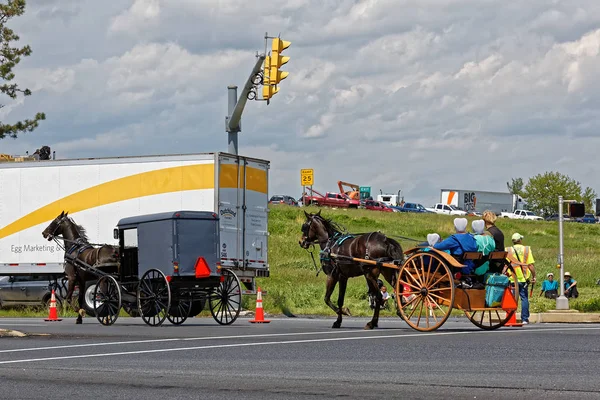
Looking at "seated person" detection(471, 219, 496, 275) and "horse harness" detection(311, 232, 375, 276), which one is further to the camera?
"horse harness" detection(311, 232, 375, 276)

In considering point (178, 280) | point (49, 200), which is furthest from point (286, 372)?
point (49, 200)

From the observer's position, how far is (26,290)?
29.9 m

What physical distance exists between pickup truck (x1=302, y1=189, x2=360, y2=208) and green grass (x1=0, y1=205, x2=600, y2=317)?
13.0 m

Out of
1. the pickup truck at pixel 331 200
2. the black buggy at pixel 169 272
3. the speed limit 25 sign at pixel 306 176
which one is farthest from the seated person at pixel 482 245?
the pickup truck at pixel 331 200

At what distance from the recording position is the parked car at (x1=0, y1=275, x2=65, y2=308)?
29.7m

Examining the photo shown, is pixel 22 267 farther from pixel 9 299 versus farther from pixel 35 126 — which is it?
pixel 35 126

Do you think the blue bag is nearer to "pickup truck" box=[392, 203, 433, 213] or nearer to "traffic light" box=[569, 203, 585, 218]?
"traffic light" box=[569, 203, 585, 218]

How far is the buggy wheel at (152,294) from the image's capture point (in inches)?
837

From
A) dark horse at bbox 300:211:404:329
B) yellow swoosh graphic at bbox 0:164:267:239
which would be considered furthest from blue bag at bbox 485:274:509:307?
yellow swoosh graphic at bbox 0:164:267:239

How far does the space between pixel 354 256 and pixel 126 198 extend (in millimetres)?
A: 9567

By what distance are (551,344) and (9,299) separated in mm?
19933

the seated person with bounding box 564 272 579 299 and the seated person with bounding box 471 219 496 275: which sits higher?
the seated person with bounding box 471 219 496 275

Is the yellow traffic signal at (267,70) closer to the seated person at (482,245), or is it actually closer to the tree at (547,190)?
the seated person at (482,245)

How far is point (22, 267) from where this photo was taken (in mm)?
29469
